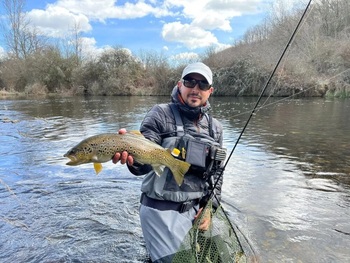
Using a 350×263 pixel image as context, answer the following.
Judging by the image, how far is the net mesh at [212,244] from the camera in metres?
3.27

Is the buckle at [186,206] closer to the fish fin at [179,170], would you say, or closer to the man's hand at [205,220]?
the man's hand at [205,220]

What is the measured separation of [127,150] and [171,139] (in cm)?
67

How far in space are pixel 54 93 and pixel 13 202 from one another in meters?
49.7

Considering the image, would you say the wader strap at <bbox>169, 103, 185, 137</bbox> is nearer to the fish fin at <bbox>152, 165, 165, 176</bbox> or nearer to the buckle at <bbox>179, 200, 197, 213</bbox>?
the fish fin at <bbox>152, 165, 165, 176</bbox>

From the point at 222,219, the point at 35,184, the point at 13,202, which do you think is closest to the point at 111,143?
the point at 222,219

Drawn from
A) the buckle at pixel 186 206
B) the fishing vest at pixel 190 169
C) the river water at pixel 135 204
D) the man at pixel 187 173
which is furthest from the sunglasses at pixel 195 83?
the river water at pixel 135 204

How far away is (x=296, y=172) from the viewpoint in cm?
782

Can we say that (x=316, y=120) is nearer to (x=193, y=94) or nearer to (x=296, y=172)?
(x=296, y=172)

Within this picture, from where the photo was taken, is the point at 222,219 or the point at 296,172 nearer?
the point at 222,219

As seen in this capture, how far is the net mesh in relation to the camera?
10.7 feet

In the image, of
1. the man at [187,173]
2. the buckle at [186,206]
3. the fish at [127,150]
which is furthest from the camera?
the buckle at [186,206]

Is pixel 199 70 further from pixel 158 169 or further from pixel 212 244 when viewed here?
pixel 212 244

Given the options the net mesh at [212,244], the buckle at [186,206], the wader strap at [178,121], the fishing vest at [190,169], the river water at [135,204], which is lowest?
the river water at [135,204]

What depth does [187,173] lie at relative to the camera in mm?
3613
